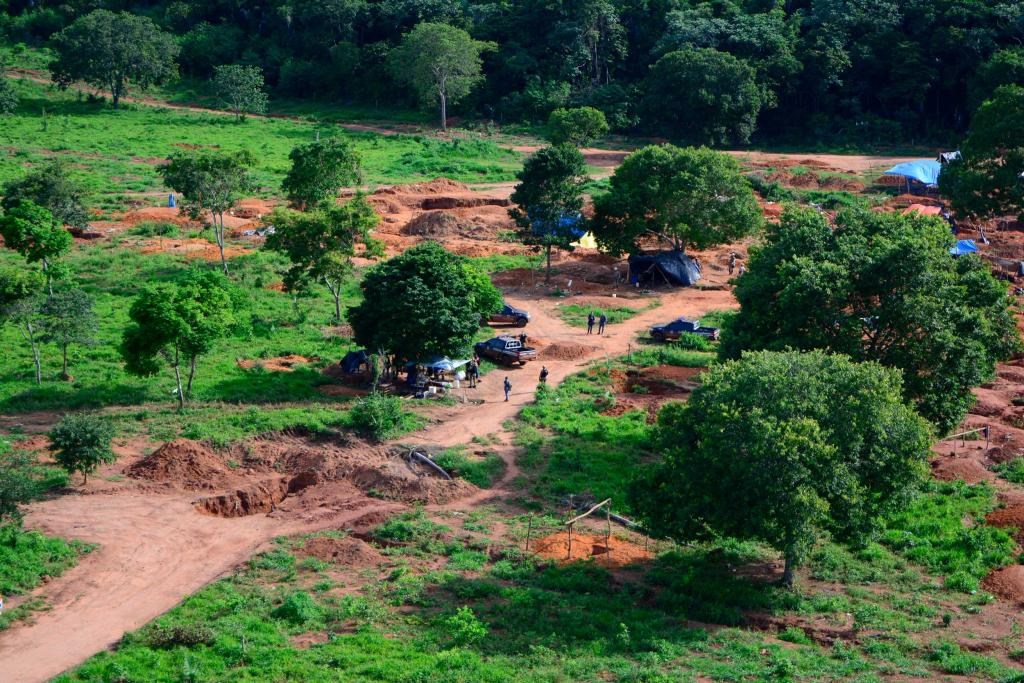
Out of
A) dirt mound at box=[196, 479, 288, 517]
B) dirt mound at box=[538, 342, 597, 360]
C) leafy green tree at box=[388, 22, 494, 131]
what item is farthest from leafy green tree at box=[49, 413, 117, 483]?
leafy green tree at box=[388, 22, 494, 131]

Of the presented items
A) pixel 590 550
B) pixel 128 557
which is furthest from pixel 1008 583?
pixel 128 557

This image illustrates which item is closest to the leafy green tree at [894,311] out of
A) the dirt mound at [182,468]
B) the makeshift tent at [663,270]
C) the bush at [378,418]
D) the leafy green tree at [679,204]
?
the bush at [378,418]

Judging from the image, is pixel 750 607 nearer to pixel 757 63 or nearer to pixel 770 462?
pixel 770 462

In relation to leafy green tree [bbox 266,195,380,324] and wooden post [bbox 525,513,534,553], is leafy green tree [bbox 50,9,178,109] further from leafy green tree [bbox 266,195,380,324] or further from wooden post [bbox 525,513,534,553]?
wooden post [bbox 525,513,534,553]

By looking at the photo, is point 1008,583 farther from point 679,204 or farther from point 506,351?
point 679,204

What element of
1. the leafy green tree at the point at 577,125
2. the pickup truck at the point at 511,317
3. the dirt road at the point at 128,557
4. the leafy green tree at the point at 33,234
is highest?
the leafy green tree at the point at 577,125

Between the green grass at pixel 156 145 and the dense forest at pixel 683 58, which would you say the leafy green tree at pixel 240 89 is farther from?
the dense forest at pixel 683 58

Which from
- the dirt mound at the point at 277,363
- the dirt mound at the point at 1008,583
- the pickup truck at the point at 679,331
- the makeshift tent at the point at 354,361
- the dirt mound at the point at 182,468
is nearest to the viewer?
the dirt mound at the point at 1008,583

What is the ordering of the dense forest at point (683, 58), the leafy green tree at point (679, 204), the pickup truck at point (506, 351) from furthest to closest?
1. the dense forest at point (683, 58)
2. the leafy green tree at point (679, 204)
3. the pickup truck at point (506, 351)
